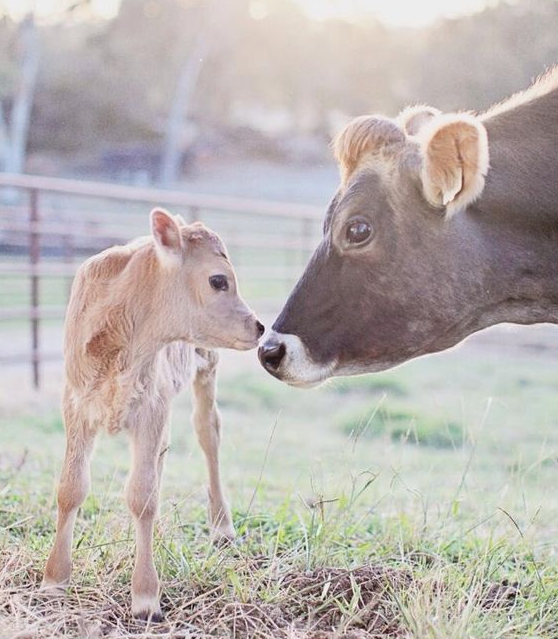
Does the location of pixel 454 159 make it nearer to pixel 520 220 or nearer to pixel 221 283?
pixel 520 220

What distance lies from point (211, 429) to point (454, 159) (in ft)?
4.43

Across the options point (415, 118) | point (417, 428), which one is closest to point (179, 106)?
point (417, 428)

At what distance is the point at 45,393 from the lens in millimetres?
8250

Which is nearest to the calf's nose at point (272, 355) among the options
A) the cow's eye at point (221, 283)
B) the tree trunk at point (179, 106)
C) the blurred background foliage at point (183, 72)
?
the cow's eye at point (221, 283)

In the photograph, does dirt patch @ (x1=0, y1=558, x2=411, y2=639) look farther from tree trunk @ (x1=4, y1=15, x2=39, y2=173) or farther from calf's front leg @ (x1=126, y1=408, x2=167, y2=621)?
tree trunk @ (x1=4, y1=15, x2=39, y2=173)

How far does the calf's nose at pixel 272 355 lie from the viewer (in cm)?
315

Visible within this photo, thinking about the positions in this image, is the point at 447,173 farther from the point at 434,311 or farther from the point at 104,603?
the point at 104,603

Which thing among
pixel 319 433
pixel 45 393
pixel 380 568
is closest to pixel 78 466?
pixel 380 568

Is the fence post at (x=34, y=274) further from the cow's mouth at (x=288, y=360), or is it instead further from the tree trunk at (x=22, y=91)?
the tree trunk at (x=22, y=91)

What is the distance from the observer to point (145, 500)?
2975mm

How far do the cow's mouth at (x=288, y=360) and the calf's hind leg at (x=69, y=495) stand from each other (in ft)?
1.89

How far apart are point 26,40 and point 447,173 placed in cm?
2293

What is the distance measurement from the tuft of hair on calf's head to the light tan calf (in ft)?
1.80

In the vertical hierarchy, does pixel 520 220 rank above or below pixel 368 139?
below
